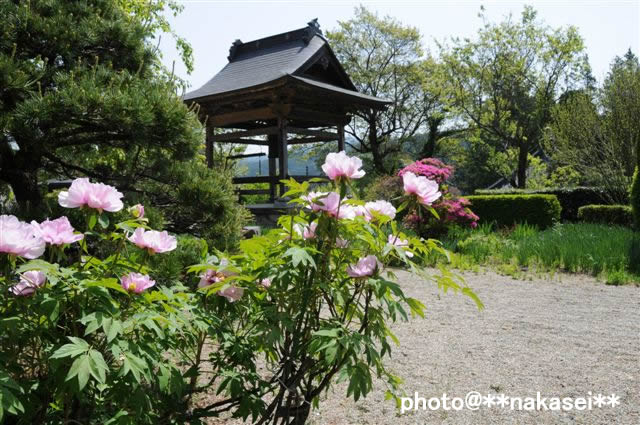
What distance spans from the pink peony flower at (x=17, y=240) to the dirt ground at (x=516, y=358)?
1.29 metres

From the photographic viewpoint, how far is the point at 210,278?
1.60m

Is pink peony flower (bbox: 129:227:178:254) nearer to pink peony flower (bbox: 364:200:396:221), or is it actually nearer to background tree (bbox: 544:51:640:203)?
pink peony flower (bbox: 364:200:396:221)

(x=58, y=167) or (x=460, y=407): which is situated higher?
(x=58, y=167)

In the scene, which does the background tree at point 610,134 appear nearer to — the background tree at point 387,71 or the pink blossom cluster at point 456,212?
the pink blossom cluster at point 456,212

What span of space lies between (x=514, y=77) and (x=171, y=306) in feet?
77.2

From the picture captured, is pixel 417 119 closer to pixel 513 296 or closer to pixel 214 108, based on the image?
pixel 214 108

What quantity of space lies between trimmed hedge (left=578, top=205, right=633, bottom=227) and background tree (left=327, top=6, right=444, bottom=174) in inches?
487

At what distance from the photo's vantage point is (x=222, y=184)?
311cm

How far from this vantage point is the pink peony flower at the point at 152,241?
1.42m

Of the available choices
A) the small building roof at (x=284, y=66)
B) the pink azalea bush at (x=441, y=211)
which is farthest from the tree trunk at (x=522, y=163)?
the pink azalea bush at (x=441, y=211)

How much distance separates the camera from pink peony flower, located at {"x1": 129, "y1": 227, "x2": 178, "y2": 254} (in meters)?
1.42

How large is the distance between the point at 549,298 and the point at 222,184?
4.13 m

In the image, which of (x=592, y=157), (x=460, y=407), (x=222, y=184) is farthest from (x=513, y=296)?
(x=592, y=157)

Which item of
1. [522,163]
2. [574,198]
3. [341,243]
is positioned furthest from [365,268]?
[522,163]
